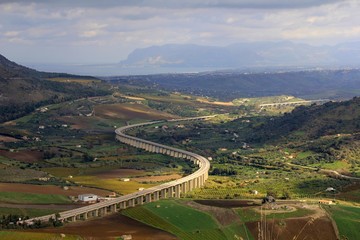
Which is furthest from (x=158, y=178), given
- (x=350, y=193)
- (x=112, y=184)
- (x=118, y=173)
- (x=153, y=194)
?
(x=350, y=193)

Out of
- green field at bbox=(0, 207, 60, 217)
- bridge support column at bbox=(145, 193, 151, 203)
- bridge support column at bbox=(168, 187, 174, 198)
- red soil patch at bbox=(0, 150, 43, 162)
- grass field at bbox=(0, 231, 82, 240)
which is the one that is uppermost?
grass field at bbox=(0, 231, 82, 240)

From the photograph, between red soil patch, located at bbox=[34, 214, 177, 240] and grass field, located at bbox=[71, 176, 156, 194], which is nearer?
red soil patch, located at bbox=[34, 214, 177, 240]

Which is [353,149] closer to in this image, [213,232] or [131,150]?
[131,150]

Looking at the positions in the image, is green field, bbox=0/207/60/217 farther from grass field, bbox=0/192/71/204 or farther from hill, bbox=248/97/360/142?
hill, bbox=248/97/360/142

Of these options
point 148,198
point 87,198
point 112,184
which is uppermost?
point 87,198

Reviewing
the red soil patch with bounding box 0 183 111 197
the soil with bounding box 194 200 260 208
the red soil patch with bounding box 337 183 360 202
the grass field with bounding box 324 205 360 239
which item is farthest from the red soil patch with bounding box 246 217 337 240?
the red soil patch with bounding box 0 183 111 197

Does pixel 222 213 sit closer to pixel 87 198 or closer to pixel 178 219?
pixel 178 219
